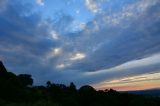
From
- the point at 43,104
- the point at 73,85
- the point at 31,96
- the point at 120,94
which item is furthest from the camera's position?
the point at 73,85

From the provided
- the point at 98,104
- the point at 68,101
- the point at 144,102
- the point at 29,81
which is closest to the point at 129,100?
the point at 144,102

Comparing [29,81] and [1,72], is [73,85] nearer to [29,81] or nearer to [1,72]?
[29,81]

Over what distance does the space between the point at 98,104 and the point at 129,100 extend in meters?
12.8

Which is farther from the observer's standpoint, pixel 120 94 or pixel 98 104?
pixel 120 94

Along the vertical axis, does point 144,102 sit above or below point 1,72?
below

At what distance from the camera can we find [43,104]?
56.5 m

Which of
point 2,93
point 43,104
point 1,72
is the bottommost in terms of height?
point 43,104

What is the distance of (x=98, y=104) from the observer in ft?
271

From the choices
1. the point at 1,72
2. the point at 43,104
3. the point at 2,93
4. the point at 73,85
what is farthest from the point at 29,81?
the point at 43,104

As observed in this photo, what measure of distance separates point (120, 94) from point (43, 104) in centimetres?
4562

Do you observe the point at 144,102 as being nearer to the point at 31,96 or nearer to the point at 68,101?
the point at 68,101

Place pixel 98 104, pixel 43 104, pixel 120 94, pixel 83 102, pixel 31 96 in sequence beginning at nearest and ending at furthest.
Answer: pixel 43 104
pixel 31 96
pixel 98 104
pixel 83 102
pixel 120 94

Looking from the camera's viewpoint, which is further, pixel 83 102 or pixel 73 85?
pixel 73 85

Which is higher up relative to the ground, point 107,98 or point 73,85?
point 73,85
